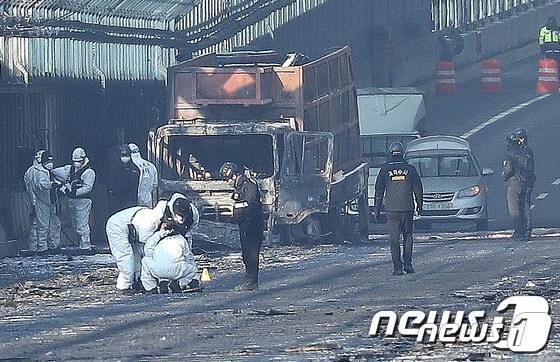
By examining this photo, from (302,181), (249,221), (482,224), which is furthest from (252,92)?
(249,221)

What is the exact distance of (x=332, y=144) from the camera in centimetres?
2592

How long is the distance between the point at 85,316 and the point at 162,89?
49.4 feet

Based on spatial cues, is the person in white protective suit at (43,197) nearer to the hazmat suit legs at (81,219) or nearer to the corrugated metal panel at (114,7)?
the hazmat suit legs at (81,219)

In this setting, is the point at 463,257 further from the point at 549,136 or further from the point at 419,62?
the point at 419,62

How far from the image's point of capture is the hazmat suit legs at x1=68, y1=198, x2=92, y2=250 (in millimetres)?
24922

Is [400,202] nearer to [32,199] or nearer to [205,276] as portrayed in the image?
[205,276]

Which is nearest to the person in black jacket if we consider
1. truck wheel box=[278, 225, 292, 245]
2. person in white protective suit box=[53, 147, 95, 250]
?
truck wheel box=[278, 225, 292, 245]

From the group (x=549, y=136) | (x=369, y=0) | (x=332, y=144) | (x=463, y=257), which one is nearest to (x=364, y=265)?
(x=463, y=257)

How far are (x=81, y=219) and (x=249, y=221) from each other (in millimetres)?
6528

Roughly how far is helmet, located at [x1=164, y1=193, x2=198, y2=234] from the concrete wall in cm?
2428

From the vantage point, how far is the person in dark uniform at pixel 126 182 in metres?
25.2

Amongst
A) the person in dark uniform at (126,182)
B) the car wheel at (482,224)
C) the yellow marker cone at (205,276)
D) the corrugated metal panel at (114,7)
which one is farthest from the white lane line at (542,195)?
the yellow marker cone at (205,276)

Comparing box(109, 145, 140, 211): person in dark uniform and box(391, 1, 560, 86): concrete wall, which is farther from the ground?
box(391, 1, 560, 86): concrete wall

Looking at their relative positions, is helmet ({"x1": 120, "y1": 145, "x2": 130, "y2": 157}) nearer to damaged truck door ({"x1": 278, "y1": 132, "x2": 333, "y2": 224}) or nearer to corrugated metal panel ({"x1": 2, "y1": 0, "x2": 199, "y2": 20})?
damaged truck door ({"x1": 278, "y1": 132, "x2": 333, "y2": 224})
